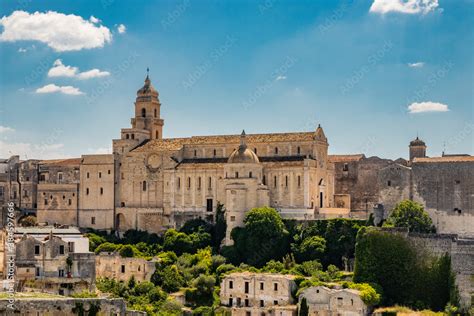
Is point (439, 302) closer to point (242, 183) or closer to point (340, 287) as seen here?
point (340, 287)

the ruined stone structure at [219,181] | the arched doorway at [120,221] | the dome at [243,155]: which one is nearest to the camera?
the ruined stone structure at [219,181]

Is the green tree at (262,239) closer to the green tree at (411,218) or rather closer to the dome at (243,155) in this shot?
the dome at (243,155)

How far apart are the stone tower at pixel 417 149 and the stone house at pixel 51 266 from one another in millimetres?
28170

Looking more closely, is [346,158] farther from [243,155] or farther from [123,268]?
[123,268]

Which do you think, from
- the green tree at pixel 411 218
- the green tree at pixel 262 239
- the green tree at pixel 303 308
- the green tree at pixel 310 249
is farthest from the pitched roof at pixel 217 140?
the green tree at pixel 303 308

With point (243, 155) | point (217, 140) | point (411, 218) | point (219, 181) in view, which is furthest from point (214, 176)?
point (411, 218)

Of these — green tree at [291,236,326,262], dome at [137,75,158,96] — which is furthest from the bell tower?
green tree at [291,236,326,262]

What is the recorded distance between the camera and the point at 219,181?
70500mm

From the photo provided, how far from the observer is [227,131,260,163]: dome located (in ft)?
220

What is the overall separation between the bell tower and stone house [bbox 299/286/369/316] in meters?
28.9

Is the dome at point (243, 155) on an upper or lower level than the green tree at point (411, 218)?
upper

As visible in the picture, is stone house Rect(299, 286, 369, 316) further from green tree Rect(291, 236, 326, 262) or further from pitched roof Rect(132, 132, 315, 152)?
pitched roof Rect(132, 132, 315, 152)

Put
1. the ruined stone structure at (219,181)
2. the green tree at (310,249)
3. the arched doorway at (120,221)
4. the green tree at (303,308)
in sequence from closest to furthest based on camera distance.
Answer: the green tree at (303,308)
the green tree at (310,249)
the ruined stone structure at (219,181)
the arched doorway at (120,221)

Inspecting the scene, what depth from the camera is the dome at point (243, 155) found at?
2643 inches
